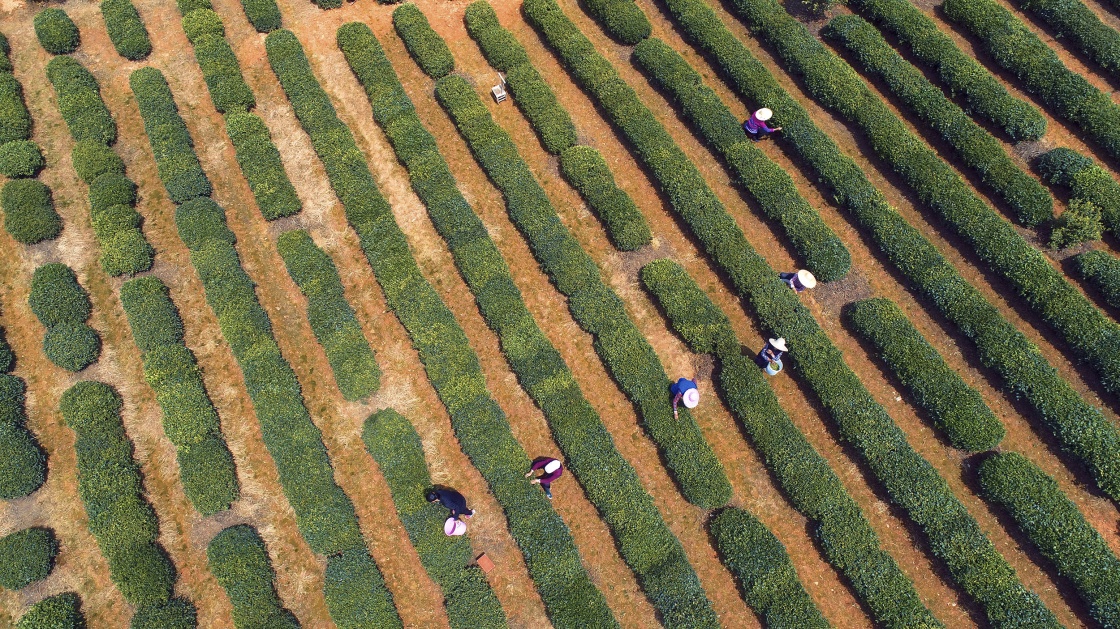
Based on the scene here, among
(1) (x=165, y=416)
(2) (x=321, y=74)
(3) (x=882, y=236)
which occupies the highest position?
(3) (x=882, y=236)

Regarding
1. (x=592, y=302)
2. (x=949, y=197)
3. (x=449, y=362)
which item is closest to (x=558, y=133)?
(x=592, y=302)

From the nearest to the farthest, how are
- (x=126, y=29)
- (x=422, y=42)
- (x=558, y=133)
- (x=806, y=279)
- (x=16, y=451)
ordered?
(x=16, y=451), (x=806, y=279), (x=558, y=133), (x=422, y=42), (x=126, y=29)

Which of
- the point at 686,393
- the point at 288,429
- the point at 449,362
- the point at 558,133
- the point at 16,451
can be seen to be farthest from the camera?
the point at 558,133

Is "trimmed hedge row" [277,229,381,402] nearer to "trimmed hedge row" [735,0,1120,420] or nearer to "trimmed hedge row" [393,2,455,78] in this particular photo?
"trimmed hedge row" [393,2,455,78]

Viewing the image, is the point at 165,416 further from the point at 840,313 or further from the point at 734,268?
the point at 840,313

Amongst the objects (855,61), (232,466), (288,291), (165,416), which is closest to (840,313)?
(855,61)

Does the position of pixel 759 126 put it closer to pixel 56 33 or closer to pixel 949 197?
pixel 949 197
